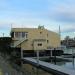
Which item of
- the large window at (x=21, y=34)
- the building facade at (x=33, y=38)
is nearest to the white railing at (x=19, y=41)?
the building facade at (x=33, y=38)

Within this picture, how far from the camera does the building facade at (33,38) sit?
5794cm

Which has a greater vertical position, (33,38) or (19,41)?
(33,38)

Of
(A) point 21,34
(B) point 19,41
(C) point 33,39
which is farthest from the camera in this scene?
(A) point 21,34

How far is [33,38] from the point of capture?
58.5 metres

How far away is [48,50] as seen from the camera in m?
58.5

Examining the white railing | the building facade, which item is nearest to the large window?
the building facade

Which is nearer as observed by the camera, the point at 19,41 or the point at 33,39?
the point at 19,41

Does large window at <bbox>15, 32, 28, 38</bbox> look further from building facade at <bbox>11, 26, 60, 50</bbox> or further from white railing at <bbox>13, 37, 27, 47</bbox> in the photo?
white railing at <bbox>13, 37, 27, 47</bbox>

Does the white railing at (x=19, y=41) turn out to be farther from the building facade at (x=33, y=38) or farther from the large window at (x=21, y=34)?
the large window at (x=21, y=34)

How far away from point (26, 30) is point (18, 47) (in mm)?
4340

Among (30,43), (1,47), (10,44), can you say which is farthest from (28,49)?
(1,47)

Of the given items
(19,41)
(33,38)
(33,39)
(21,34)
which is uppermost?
(21,34)

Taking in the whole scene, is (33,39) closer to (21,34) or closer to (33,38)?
(33,38)

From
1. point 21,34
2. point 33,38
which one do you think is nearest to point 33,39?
point 33,38
